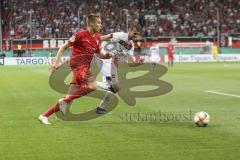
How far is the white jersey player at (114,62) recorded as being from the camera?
13.6 meters

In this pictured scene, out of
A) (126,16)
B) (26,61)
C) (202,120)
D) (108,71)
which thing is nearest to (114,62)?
(108,71)

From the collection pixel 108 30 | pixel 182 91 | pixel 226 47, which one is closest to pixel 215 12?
pixel 226 47

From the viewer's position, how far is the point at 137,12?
59969 mm

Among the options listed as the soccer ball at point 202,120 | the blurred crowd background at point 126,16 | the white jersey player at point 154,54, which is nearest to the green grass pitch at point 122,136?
the soccer ball at point 202,120

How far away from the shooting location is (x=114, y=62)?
14586 mm

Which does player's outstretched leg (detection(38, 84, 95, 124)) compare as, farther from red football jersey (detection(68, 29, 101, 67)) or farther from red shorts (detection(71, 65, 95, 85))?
red football jersey (detection(68, 29, 101, 67))

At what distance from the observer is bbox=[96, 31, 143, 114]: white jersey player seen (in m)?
13.6

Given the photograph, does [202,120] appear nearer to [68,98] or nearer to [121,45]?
[68,98]

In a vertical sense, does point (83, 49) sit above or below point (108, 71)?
above

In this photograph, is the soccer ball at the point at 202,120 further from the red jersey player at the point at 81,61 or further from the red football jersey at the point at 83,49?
the red football jersey at the point at 83,49

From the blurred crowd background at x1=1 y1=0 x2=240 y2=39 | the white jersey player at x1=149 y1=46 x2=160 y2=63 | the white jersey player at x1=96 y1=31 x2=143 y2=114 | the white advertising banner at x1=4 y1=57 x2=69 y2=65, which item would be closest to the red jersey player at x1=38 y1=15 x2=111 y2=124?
the white jersey player at x1=96 y1=31 x2=143 y2=114

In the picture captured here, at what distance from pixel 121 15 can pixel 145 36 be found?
455 centimetres

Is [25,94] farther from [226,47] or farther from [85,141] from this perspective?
[226,47]

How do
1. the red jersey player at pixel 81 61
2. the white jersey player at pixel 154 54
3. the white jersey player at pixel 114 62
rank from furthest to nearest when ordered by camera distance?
1. the white jersey player at pixel 154 54
2. the white jersey player at pixel 114 62
3. the red jersey player at pixel 81 61
